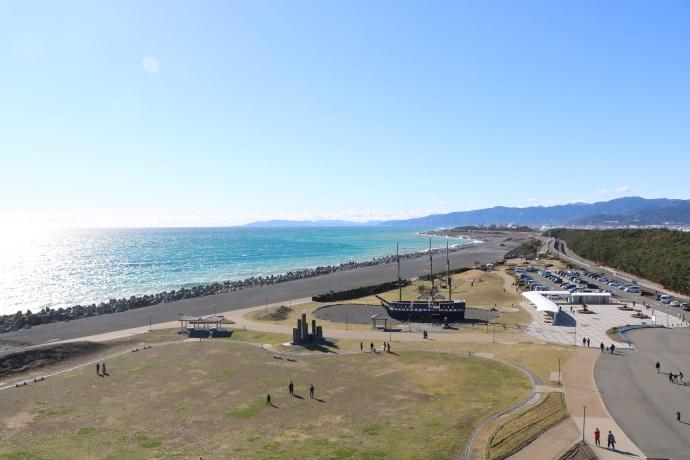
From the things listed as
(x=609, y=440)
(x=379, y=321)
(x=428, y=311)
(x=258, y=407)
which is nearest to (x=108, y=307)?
(x=379, y=321)

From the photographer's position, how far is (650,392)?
3691 centimetres

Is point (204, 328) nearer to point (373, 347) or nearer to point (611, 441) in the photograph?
point (373, 347)

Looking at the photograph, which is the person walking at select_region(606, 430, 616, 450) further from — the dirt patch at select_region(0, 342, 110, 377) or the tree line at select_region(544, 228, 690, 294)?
the tree line at select_region(544, 228, 690, 294)

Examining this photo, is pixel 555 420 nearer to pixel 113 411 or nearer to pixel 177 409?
pixel 177 409

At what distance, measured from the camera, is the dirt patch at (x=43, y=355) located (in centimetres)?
4481

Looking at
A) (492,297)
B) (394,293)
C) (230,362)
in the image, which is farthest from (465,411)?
(394,293)

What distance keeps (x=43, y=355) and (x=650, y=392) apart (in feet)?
201

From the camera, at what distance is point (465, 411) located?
3347 cm

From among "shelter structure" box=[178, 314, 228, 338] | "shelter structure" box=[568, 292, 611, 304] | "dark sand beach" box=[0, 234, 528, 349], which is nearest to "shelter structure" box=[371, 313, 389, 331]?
"shelter structure" box=[178, 314, 228, 338]

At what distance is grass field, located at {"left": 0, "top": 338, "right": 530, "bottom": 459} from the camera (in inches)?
1121

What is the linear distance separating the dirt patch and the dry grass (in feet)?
152

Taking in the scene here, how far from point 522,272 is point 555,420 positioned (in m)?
92.2

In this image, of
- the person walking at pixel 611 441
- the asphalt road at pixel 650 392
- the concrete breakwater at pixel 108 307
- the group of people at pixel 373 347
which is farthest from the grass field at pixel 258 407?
the concrete breakwater at pixel 108 307

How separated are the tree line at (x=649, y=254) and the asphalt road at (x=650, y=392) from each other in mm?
38095
